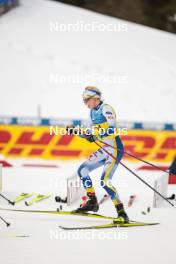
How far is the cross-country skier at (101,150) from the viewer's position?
5676 millimetres

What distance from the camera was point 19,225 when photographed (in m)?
5.92

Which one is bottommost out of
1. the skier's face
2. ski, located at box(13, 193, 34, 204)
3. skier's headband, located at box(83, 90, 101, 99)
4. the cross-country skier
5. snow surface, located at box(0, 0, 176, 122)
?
ski, located at box(13, 193, 34, 204)

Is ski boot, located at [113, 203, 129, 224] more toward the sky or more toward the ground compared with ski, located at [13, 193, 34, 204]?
more toward the ground

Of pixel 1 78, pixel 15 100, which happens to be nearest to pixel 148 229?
pixel 15 100

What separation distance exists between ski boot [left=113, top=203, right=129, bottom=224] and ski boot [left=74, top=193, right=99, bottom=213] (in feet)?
1.21

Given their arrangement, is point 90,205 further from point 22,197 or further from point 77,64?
point 77,64

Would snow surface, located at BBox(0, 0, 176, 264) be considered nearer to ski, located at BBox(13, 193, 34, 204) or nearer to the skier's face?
ski, located at BBox(13, 193, 34, 204)

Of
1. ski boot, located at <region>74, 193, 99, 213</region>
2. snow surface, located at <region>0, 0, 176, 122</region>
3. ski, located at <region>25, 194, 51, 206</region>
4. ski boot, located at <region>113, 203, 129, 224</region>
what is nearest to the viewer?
ski boot, located at <region>113, 203, 129, 224</region>

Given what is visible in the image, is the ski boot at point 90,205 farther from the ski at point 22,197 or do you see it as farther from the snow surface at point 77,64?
the snow surface at point 77,64

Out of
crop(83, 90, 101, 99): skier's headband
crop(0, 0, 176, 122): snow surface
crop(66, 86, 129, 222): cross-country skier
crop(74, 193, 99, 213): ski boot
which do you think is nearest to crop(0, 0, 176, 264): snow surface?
crop(0, 0, 176, 122): snow surface

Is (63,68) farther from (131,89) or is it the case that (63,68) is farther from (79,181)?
(79,181)

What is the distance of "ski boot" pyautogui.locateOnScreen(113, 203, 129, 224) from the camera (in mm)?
5930

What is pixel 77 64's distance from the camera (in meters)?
13.2

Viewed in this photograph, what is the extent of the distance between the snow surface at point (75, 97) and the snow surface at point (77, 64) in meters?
0.03
